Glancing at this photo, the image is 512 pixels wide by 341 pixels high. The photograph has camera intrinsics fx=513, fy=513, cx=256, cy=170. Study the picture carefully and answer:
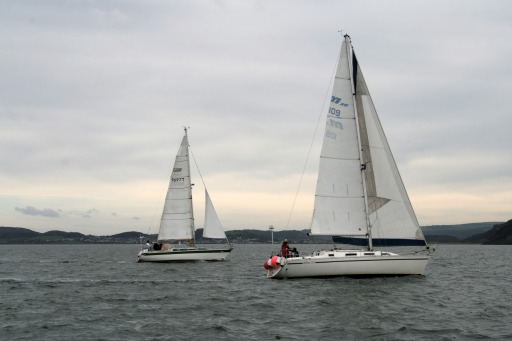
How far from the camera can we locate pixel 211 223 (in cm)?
5706

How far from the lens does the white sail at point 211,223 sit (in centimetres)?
5681

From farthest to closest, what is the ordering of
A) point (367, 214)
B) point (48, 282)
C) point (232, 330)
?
point (48, 282)
point (367, 214)
point (232, 330)

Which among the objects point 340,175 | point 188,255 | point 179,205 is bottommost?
point 188,255

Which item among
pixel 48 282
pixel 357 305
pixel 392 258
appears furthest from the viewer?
pixel 48 282

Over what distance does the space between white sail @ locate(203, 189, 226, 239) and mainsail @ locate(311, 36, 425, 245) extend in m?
25.4

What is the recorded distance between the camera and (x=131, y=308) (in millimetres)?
23516

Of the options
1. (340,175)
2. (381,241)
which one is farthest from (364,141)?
→ (381,241)

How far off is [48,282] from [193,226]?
21205mm

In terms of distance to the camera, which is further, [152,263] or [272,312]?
[152,263]

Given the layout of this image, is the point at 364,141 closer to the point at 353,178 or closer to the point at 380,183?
the point at 353,178

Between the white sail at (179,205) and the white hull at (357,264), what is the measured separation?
25.4 m

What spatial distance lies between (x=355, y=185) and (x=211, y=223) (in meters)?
27.0

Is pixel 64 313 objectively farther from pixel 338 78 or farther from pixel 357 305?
pixel 338 78

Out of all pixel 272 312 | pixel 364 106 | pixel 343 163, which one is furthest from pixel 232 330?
pixel 364 106
